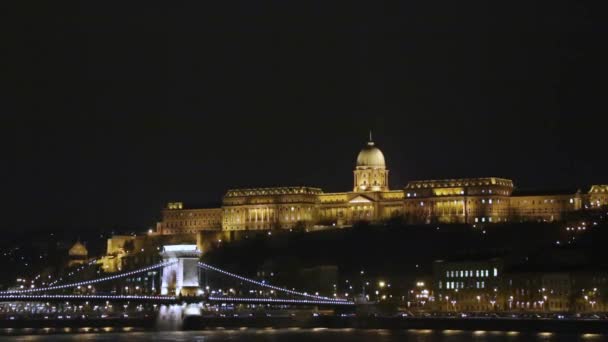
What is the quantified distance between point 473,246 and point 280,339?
48369mm

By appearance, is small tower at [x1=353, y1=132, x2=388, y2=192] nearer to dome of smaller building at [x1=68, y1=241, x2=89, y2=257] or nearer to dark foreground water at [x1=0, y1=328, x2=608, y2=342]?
dome of smaller building at [x1=68, y1=241, x2=89, y2=257]

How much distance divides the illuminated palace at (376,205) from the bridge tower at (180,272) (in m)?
51.0

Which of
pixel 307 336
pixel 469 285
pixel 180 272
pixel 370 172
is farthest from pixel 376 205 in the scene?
pixel 307 336

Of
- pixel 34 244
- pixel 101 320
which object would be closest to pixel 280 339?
pixel 101 320

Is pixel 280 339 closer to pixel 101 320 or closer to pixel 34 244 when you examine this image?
pixel 101 320

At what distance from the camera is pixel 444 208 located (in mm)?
147250

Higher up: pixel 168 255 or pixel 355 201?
pixel 355 201

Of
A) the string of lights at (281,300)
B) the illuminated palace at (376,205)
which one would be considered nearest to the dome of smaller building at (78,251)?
the illuminated palace at (376,205)

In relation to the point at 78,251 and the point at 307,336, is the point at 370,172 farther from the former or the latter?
the point at 307,336

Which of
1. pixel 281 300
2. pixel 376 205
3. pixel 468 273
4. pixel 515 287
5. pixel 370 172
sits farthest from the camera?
pixel 370 172

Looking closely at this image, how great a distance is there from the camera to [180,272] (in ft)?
308

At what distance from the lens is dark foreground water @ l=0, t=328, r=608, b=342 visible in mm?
82312

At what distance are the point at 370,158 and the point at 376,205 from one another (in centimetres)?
960

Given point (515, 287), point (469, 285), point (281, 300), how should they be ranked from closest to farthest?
point (281, 300) → point (515, 287) → point (469, 285)
